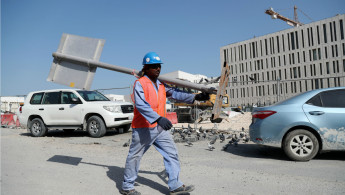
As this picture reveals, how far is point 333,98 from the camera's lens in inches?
231

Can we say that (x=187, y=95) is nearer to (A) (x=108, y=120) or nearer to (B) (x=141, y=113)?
(B) (x=141, y=113)

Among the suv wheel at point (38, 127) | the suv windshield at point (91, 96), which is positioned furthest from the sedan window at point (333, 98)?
the suv wheel at point (38, 127)

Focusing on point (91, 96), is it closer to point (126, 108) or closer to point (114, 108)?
point (114, 108)

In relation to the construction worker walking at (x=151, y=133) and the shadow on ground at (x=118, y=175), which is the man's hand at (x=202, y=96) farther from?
the shadow on ground at (x=118, y=175)

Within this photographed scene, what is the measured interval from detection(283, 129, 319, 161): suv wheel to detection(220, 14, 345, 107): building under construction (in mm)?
42446

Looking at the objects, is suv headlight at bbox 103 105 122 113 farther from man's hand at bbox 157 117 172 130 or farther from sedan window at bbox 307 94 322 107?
man's hand at bbox 157 117 172 130

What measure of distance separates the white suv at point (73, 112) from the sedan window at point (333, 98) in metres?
6.77

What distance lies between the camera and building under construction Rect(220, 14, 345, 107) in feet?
176

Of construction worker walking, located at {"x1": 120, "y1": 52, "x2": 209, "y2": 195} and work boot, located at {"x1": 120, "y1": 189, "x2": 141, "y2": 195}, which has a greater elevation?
construction worker walking, located at {"x1": 120, "y1": 52, "x2": 209, "y2": 195}

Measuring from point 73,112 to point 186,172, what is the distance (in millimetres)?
6732

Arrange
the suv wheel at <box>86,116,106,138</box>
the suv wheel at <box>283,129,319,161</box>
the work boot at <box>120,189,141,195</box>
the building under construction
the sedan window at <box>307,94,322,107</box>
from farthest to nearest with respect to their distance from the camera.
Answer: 1. the building under construction
2. the suv wheel at <box>86,116,106,138</box>
3. the sedan window at <box>307,94,322,107</box>
4. the suv wheel at <box>283,129,319,161</box>
5. the work boot at <box>120,189,141,195</box>

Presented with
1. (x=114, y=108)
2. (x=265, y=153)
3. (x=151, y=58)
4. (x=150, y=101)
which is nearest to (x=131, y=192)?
(x=150, y=101)

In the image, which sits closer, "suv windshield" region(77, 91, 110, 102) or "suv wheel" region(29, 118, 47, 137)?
"suv windshield" region(77, 91, 110, 102)

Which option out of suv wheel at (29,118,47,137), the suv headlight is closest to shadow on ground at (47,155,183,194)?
the suv headlight
